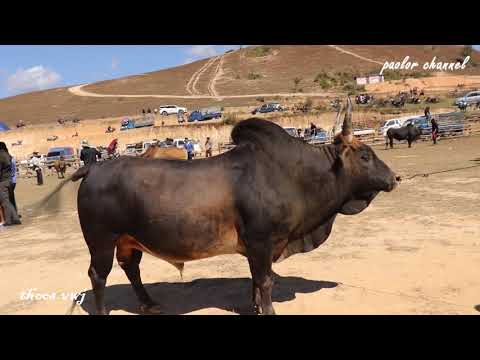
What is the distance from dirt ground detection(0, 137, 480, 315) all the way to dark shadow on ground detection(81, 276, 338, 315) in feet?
0.05

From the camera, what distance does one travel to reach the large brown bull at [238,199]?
5.38 m

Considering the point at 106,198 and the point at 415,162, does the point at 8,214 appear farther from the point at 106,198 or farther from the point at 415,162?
the point at 415,162

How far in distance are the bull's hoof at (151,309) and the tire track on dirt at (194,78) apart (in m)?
76.8

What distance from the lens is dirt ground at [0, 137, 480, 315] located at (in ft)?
20.0

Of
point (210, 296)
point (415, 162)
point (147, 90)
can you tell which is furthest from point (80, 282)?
point (147, 90)

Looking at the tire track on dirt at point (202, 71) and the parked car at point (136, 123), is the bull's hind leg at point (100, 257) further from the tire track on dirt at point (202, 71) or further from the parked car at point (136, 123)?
the tire track on dirt at point (202, 71)

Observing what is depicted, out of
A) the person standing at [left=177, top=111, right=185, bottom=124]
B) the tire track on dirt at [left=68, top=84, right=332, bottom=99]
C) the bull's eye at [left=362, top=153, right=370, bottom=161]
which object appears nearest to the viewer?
the bull's eye at [left=362, top=153, right=370, bottom=161]

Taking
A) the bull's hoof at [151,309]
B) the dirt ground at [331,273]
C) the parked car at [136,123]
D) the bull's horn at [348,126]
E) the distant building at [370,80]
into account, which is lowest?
the parked car at [136,123]

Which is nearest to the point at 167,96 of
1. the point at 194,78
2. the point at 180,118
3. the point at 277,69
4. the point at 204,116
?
the point at 194,78

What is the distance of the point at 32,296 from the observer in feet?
23.2

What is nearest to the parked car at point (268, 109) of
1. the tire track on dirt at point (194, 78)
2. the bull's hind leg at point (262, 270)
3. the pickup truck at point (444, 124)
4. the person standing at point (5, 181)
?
the pickup truck at point (444, 124)

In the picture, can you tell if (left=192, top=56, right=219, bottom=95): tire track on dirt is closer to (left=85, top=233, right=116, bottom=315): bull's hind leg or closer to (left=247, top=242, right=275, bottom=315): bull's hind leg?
(left=85, top=233, right=116, bottom=315): bull's hind leg

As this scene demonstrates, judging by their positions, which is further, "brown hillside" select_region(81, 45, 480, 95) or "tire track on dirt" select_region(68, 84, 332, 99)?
"brown hillside" select_region(81, 45, 480, 95)

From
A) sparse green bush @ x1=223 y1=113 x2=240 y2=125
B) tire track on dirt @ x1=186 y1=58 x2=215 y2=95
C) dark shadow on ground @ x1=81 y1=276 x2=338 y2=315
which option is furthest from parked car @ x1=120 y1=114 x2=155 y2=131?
dark shadow on ground @ x1=81 y1=276 x2=338 y2=315
